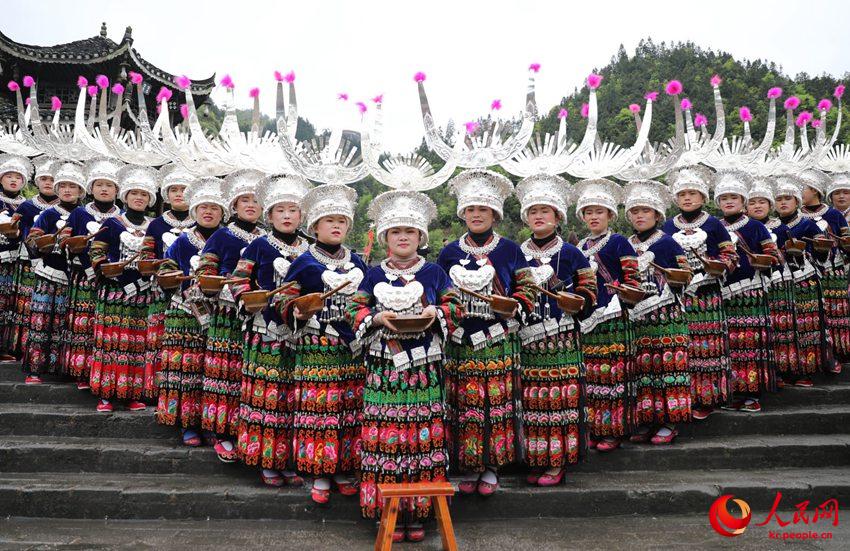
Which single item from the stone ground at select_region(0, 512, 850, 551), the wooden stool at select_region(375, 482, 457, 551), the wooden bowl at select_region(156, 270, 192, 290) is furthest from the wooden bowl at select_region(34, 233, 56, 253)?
the wooden stool at select_region(375, 482, 457, 551)

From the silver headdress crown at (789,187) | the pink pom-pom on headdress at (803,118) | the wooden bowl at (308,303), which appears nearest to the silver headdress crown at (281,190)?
the wooden bowl at (308,303)

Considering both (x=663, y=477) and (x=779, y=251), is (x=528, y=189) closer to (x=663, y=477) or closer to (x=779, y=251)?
(x=663, y=477)

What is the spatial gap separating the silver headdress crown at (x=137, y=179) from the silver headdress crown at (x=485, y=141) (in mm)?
2930

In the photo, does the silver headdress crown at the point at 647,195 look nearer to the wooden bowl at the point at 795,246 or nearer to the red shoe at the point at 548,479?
the wooden bowl at the point at 795,246

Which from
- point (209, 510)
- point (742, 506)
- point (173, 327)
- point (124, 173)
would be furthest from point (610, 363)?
point (124, 173)

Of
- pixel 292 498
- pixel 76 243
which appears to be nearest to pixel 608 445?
pixel 292 498

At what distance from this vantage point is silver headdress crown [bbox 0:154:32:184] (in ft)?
22.9

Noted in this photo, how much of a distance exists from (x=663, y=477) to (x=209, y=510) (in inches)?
140

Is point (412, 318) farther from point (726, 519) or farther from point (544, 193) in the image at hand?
point (726, 519)

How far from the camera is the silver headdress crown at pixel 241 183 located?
4.97m

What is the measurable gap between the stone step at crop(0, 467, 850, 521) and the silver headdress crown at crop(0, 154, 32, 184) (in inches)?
149

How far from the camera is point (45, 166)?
→ 7039 millimetres

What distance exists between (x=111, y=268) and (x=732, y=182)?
6.01m

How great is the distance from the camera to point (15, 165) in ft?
23.1
